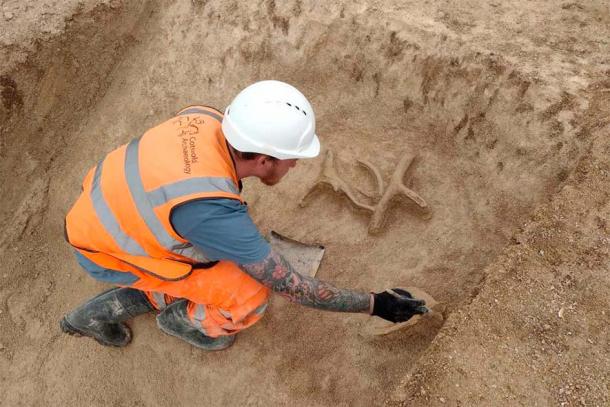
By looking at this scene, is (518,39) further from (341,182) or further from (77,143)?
(77,143)

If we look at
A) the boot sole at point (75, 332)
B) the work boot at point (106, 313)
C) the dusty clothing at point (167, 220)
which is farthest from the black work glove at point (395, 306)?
the boot sole at point (75, 332)

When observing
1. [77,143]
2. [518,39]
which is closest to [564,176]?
[518,39]

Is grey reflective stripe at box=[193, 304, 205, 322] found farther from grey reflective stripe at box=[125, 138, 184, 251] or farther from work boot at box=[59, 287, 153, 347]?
grey reflective stripe at box=[125, 138, 184, 251]

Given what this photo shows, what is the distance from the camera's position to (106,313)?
2938 mm

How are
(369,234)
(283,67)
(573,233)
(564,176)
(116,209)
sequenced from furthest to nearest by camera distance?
(283,67), (369,234), (564,176), (573,233), (116,209)

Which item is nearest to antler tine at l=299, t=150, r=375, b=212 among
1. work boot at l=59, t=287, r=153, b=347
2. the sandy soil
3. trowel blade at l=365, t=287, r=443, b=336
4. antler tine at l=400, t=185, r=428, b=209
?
the sandy soil

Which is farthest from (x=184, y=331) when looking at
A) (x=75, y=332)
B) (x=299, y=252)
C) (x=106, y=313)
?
(x=299, y=252)

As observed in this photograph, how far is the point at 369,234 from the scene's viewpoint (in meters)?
3.17

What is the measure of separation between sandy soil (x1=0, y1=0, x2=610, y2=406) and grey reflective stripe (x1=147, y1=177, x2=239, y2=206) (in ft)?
3.73

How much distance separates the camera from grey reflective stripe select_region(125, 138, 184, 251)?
2115mm

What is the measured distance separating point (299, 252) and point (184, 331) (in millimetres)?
822

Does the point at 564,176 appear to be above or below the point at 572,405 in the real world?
above

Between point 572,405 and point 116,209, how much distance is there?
2.04m

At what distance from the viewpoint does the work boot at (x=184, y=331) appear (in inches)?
112
